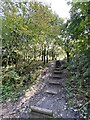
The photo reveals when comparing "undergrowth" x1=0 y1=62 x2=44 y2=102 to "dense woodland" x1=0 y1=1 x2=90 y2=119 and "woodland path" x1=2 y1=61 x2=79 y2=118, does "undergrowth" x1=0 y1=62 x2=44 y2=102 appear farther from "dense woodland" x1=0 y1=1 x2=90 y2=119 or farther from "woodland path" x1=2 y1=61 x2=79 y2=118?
"woodland path" x1=2 y1=61 x2=79 y2=118

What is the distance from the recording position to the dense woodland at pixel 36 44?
1775 mm

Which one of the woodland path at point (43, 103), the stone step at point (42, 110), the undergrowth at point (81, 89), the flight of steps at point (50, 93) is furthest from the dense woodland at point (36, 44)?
the stone step at point (42, 110)

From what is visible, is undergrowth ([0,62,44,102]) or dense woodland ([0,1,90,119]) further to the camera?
undergrowth ([0,62,44,102])

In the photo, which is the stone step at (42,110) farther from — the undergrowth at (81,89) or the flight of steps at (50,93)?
the undergrowth at (81,89)

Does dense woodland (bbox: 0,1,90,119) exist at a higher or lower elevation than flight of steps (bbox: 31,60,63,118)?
higher

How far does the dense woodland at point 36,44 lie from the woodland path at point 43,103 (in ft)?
0.44

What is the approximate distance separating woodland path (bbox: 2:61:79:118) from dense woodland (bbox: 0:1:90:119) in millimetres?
135

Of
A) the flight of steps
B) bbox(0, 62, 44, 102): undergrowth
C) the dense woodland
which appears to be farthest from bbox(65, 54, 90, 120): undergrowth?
bbox(0, 62, 44, 102): undergrowth

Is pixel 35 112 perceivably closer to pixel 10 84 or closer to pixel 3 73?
pixel 10 84

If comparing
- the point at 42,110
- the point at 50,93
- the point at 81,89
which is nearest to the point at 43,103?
the point at 42,110

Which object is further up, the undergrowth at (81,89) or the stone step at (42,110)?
the undergrowth at (81,89)

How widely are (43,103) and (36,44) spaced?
1.77 meters

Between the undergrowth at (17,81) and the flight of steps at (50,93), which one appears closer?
the flight of steps at (50,93)

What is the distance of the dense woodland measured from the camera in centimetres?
178
